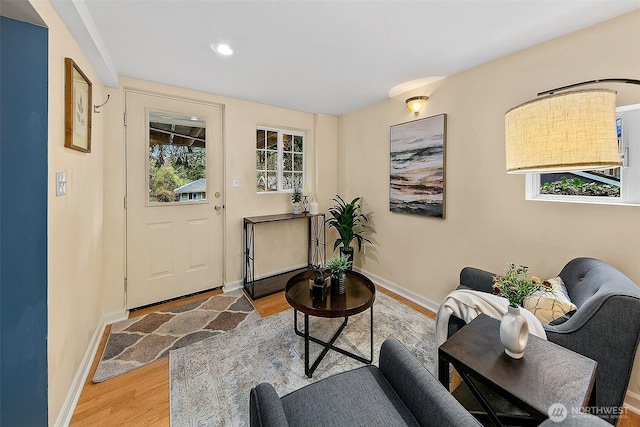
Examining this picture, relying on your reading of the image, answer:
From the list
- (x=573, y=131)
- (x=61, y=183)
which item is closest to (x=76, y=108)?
(x=61, y=183)

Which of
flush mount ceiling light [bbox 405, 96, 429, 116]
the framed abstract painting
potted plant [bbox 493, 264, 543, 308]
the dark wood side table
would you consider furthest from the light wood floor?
flush mount ceiling light [bbox 405, 96, 429, 116]

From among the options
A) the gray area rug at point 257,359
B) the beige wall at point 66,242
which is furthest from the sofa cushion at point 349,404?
the beige wall at point 66,242

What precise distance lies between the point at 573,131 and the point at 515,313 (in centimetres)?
76

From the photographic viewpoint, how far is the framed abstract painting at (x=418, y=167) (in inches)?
102

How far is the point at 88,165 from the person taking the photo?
6.43ft

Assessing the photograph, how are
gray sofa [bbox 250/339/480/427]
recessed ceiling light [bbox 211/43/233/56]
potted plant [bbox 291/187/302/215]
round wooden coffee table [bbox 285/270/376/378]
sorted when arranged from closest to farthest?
gray sofa [bbox 250/339/480/427], round wooden coffee table [bbox 285/270/376/378], recessed ceiling light [bbox 211/43/233/56], potted plant [bbox 291/187/302/215]

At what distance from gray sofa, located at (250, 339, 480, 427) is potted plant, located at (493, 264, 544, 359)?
1.26 ft

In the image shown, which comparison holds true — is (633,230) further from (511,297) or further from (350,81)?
(350,81)

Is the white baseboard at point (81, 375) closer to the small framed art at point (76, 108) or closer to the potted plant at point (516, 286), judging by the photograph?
the small framed art at point (76, 108)

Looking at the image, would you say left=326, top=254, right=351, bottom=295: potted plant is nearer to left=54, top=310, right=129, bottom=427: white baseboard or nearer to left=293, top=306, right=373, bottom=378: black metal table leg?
left=293, top=306, right=373, bottom=378: black metal table leg

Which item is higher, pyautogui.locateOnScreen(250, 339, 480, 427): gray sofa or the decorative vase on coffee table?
the decorative vase on coffee table

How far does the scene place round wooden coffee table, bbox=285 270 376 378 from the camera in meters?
1.73

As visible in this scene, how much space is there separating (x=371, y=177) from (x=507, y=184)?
5.20 feet

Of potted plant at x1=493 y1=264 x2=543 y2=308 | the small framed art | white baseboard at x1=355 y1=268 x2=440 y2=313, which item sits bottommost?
white baseboard at x1=355 y1=268 x2=440 y2=313
